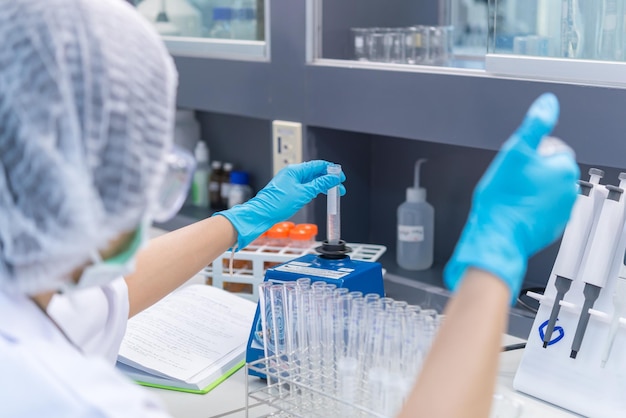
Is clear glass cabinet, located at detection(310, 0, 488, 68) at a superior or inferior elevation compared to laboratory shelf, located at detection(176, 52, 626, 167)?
superior

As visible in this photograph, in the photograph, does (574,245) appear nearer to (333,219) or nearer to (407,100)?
(333,219)

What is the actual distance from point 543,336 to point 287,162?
965 millimetres

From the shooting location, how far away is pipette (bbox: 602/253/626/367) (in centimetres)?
131

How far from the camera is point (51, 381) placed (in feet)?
2.72

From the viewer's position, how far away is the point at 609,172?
5.74 feet

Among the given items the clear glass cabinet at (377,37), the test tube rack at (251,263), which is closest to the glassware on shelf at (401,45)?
the clear glass cabinet at (377,37)

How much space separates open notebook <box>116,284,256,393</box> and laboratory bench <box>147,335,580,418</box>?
18 millimetres

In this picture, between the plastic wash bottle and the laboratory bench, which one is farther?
the plastic wash bottle

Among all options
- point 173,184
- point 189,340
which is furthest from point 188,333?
point 173,184

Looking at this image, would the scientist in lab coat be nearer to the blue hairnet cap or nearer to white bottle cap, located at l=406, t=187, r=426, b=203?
the blue hairnet cap

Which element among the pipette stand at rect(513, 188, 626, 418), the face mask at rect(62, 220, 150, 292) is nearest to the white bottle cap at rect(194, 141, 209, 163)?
the pipette stand at rect(513, 188, 626, 418)

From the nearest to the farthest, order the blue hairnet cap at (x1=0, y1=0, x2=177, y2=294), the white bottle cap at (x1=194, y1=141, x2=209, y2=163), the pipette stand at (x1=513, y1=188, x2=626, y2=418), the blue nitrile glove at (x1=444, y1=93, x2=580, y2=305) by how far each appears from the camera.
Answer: the blue hairnet cap at (x1=0, y1=0, x2=177, y2=294) < the blue nitrile glove at (x1=444, y1=93, x2=580, y2=305) < the pipette stand at (x1=513, y1=188, x2=626, y2=418) < the white bottle cap at (x1=194, y1=141, x2=209, y2=163)

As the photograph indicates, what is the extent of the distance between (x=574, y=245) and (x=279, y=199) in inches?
21.8

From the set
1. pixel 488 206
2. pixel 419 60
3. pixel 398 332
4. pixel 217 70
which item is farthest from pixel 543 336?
pixel 217 70
